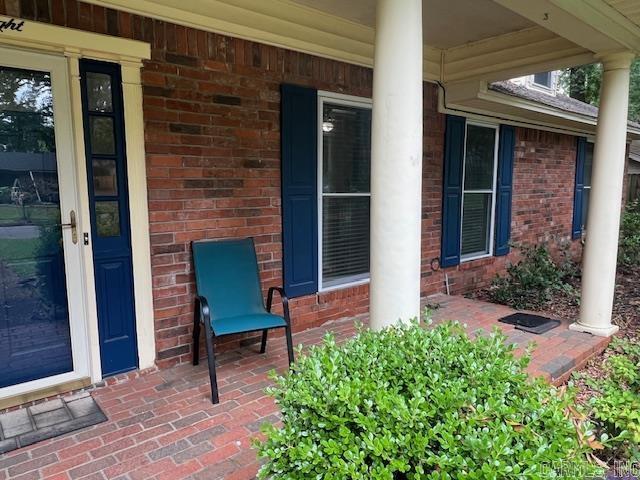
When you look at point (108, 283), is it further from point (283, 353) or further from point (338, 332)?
point (338, 332)

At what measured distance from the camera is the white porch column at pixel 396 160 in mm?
2010

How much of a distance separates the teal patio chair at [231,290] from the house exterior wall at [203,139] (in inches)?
4.3

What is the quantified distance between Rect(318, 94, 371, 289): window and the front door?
6.31 ft

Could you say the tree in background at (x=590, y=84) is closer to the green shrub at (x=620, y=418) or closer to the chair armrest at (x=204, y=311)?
the green shrub at (x=620, y=418)

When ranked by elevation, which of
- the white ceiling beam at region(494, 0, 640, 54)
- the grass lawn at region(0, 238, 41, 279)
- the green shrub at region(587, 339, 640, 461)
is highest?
the white ceiling beam at region(494, 0, 640, 54)

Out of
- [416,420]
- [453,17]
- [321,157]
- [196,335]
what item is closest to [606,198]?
[453,17]

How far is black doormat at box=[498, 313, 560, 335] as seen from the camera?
367cm

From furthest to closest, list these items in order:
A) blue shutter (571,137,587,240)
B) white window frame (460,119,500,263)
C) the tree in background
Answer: the tree in background → blue shutter (571,137,587,240) → white window frame (460,119,500,263)

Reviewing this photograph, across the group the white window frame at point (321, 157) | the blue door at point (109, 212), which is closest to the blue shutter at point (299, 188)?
the white window frame at point (321, 157)

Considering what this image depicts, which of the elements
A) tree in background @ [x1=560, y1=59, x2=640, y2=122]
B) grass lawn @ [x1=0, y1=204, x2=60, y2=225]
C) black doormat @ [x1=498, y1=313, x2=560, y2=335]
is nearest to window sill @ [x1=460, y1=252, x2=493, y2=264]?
black doormat @ [x1=498, y1=313, x2=560, y2=335]

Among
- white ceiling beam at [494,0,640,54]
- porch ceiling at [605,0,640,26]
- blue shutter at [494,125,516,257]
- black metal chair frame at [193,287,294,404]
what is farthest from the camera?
blue shutter at [494,125,516,257]

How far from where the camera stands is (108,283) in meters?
2.73

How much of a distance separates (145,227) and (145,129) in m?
0.63

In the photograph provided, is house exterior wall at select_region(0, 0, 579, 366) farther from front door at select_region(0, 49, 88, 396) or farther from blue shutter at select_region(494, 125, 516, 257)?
blue shutter at select_region(494, 125, 516, 257)
